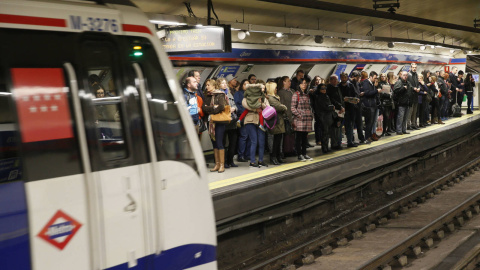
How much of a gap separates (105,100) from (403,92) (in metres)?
13.9

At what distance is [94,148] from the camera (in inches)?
152

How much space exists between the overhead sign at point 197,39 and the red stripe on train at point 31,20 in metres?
6.17

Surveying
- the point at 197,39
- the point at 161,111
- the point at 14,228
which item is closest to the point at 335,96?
the point at 197,39

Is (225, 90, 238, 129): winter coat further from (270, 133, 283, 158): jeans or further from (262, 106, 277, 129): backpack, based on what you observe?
(270, 133, 283, 158): jeans

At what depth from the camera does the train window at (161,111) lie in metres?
4.32

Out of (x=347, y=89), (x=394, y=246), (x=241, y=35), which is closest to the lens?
(x=394, y=246)

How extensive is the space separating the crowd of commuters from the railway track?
7.39 ft

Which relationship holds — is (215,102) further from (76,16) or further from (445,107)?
(445,107)

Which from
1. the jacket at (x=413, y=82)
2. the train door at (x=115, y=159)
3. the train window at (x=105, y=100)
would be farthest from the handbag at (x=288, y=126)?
the train window at (x=105, y=100)

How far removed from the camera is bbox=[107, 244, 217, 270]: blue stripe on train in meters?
4.10

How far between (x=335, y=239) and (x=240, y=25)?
524cm

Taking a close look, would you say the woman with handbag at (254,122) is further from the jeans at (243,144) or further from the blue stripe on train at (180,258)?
the blue stripe on train at (180,258)

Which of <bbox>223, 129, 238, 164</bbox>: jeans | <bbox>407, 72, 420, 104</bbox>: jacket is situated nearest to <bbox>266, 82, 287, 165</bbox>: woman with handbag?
<bbox>223, 129, 238, 164</bbox>: jeans

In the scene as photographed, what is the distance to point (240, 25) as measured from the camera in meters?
12.6
